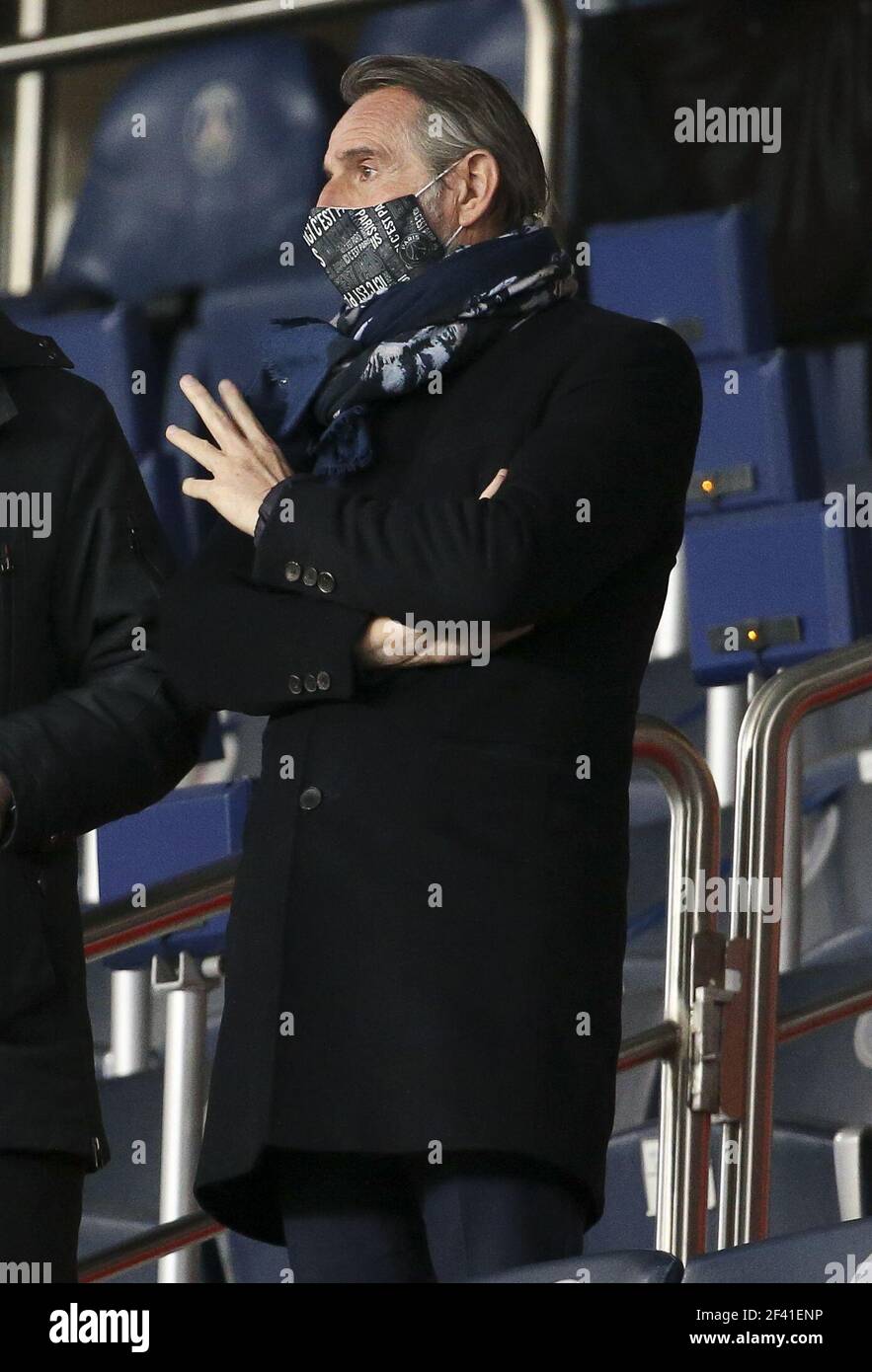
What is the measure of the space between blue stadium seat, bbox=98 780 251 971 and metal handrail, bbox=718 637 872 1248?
3.48 feet

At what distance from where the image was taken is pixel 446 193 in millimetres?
1676

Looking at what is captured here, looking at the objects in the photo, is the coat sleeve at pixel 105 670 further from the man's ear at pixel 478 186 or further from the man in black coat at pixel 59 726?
the man's ear at pixel 478 186

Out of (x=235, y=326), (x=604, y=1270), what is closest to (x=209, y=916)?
(x=604, y=1270)

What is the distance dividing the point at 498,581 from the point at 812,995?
1.01 m

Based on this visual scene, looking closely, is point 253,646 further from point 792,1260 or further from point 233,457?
point 792,1260

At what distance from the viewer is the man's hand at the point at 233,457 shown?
1.60 meters

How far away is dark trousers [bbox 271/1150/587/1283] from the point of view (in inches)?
55.6

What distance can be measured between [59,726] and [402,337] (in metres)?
0.35

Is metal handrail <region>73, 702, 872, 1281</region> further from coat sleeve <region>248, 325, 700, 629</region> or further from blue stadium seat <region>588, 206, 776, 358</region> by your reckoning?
blue stadium seat <region>588, 206, 776, 358</region>

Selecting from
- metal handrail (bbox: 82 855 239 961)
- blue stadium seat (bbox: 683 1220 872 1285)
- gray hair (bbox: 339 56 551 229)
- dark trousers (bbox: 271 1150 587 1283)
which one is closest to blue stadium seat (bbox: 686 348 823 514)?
metal handrail (bbox: 82 855 239 961)

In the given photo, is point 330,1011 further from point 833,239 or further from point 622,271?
point 833,239

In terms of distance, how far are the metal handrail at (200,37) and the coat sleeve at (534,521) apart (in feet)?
8.67

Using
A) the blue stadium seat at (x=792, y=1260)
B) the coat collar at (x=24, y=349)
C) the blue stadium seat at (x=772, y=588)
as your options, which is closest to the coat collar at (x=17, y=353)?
the coat collar at (x=24, y=349)
